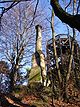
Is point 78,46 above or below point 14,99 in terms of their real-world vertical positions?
above

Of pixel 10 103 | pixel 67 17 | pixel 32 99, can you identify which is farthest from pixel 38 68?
pixel 67 17

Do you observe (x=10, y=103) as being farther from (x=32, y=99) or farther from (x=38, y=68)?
(x=38, y=68)

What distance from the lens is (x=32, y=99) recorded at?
50.2 feet

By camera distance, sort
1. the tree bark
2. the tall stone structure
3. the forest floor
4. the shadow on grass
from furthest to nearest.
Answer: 1. the tall stone structure
2. the forest floor
3. the shadow on grass
4. the tree bark

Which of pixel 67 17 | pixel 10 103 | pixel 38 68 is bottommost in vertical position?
pixel 10 103

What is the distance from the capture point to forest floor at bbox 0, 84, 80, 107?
544 inches

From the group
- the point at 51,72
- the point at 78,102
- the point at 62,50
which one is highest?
the point at 62,50

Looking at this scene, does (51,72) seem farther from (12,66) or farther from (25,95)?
(12,66)

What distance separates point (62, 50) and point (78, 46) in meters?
1.44

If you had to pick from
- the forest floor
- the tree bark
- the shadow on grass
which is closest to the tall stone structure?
the forest floor

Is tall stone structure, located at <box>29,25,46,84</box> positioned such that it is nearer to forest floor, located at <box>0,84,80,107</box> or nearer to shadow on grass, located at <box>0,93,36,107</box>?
forest floor, located at <box>0,84,80,107</box>

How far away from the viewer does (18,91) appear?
1633 cm

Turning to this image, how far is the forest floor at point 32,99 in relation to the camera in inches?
544

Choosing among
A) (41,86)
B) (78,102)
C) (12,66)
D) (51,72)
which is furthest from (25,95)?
(12,66)
